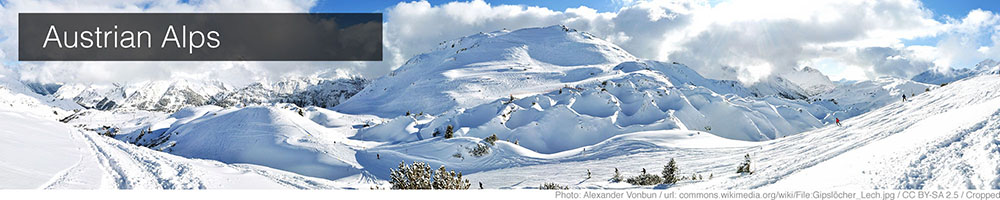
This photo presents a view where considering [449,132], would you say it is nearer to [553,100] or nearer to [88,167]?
[553,100]

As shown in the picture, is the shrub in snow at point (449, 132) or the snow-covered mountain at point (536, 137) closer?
the snow-covered mountain at point (536, 137)

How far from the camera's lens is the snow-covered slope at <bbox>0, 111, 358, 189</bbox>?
10.2 metres

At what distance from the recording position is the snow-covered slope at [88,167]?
10.2 metres

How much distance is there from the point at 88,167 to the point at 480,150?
46.8 feet

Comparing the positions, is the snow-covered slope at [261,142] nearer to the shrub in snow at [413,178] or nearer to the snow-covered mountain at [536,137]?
the snow-covered mountain at [536,137]

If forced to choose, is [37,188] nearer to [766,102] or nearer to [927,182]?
[927,182]

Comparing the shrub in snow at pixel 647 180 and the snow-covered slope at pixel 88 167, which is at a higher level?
the snow-covered slope at pixel 88 167

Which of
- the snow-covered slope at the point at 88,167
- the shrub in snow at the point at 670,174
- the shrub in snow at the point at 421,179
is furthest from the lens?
the shrub in snow at the point at 670,174

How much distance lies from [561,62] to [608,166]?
4360 centimetres

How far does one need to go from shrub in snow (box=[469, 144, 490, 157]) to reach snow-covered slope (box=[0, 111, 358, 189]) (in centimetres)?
845

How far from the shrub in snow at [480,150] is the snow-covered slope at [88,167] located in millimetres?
8455

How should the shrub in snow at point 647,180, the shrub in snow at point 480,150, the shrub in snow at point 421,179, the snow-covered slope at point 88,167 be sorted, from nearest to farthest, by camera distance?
the snow-covered slope at point 88,167 < the shrub in snow at point 421,179 < the shrub in snow at point 647,180 < the shrub in snow at point 480,150

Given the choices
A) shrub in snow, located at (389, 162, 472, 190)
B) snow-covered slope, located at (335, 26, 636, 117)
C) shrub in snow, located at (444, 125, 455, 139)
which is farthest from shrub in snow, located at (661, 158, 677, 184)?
snow-covered slope, located at (335, 26, 636, 117)

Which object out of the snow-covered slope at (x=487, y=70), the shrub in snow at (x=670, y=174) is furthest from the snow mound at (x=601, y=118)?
the shrub in snow at (x=670, y=174)
